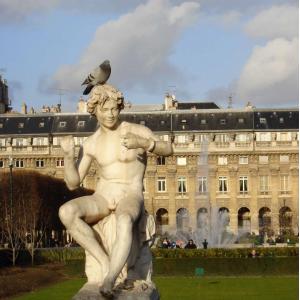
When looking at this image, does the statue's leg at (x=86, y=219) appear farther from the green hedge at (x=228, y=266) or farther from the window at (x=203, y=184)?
the window at (x=203, y=184)

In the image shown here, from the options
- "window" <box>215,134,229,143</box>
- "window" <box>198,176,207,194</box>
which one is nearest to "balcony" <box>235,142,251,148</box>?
"window" <box>215,134,229,143</box>

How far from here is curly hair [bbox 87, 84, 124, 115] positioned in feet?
33.0

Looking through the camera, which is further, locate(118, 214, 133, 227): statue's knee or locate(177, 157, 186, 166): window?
locate(177, 157, 186, 166): window

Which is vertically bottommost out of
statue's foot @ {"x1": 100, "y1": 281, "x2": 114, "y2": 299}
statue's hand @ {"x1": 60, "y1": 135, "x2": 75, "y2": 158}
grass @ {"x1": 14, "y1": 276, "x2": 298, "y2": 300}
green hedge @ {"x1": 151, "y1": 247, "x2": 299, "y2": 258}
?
grass @ {"x1": 14, "y1": 276, "x2": 298, "y2": 300}

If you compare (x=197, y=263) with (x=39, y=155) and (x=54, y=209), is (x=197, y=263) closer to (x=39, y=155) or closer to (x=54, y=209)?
(x=54, y=209)

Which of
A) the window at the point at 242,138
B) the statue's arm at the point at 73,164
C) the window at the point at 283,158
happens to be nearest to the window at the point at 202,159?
the window at the point at 242,138

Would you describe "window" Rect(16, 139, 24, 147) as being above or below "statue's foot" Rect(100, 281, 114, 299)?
above

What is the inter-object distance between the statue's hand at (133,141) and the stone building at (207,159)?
83.4m

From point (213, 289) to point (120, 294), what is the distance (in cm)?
2127

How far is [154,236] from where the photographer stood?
1000 cm

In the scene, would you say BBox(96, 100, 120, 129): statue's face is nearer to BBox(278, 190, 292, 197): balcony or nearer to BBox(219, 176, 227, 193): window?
BBox(278, 190, 292, 197): balcony

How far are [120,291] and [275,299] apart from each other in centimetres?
1689

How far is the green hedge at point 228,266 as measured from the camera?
3859 cm

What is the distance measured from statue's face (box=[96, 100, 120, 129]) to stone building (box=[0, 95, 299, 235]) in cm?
8298
